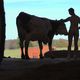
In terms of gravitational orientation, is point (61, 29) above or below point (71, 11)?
below

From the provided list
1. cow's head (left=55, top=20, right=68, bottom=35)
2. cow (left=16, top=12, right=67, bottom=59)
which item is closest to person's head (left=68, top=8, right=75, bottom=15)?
cow (left=16, top=12, right=67, bottom=59)

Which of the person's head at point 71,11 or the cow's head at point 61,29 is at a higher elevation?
the person's head at point 71,11

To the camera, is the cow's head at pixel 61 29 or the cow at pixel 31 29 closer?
the cow at pixel 31 29

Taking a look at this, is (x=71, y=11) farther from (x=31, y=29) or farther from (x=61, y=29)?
(x=61, y=29)

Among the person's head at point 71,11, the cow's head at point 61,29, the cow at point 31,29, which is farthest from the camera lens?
the cow's head at point 61,29

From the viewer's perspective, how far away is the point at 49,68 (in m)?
12.9

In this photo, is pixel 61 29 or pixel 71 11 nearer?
pixel 71 11

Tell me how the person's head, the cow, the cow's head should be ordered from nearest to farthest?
the person's head → the cow → the cow's head

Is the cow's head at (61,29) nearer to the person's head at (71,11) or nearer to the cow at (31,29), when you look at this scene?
the cow at (31,29)

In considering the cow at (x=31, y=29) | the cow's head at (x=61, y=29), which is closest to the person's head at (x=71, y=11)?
the cow at (x=31, y=29)

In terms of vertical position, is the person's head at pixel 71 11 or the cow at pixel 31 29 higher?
the person's head at pixel 71 11

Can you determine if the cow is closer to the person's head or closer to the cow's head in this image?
the cow's head

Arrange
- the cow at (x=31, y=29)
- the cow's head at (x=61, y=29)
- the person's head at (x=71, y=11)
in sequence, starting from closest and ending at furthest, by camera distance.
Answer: the person's head at (x=71, y=11) → the cow at (x=31, y=29) → the cow's head at (x=61, y=29)

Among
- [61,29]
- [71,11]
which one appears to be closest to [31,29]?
[71,11]
